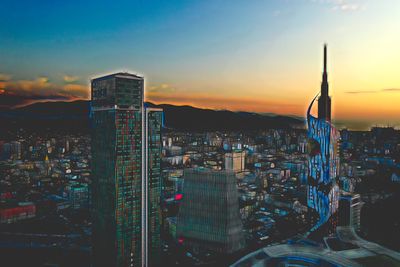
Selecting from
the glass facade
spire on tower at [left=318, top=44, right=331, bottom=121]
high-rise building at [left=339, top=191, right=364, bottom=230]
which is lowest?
high-rise building at [left=339, top=191, right=364, bottom=230]

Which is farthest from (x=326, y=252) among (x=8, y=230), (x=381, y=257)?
(x=8, y=230)

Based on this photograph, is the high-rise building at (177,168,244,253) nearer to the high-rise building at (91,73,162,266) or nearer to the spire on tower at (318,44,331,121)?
the high-rise building at (91,73,162,266)

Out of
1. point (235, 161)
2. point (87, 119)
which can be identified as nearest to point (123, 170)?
point (87, 119)

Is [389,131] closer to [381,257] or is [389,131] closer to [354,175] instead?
[354,175]

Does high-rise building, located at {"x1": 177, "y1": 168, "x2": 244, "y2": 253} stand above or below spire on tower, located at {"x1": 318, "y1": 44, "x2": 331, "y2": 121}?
below

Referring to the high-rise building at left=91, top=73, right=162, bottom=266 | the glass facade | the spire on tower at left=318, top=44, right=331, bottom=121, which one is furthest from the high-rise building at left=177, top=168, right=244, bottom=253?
the spire on tower at left=318, top=44, right=331, bottom=121

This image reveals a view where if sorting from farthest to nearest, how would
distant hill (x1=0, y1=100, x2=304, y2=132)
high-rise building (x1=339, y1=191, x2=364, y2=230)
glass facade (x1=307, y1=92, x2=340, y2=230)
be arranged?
high-rise building (x1=339, y1=191, x2=364, y2=230) < glass facade (x1=307, y1=92, x2=340, y2=230) < distant hill (x1=0, y1=100, x2=304, y2=132)

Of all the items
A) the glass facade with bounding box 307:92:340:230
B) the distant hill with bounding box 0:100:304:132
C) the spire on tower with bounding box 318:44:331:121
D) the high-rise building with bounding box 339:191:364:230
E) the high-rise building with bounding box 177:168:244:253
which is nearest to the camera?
the distant hill with bounding box 0:100:304:132

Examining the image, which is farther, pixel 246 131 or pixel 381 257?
pixel 246 131
